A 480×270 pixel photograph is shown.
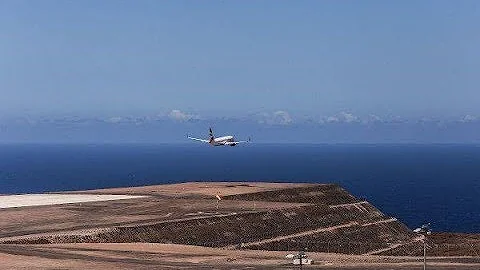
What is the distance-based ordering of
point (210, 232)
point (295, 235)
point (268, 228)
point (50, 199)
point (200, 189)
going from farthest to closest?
point (200, 189) → point (50, 199) → point (268, 228) → point (295, 235) → point (210, 232)

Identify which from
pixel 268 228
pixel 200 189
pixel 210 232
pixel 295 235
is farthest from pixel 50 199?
pixel 295 235

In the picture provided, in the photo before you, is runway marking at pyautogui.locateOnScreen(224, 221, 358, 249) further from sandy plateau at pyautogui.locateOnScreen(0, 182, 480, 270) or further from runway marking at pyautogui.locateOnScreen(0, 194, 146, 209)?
runway marking at pyautogui.locateOnScreen(0, 194, 146, 209)

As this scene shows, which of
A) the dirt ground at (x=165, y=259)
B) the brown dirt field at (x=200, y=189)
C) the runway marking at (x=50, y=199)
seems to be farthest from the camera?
the brown dirt field at (x=200, y=189)

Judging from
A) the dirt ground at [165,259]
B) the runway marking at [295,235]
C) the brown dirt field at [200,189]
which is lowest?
the runway marking at [295,235]

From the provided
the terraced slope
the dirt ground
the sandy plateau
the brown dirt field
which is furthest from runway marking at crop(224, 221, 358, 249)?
the brown dirt field

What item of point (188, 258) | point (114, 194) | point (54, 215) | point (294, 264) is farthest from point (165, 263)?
point (114, 194)

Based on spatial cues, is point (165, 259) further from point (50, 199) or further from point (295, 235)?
point (50, 199)

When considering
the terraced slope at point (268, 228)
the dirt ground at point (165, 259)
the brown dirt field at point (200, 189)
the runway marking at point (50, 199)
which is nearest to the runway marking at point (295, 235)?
the terraced slope at point (268, 228)

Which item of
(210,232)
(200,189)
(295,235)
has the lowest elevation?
(295,235)

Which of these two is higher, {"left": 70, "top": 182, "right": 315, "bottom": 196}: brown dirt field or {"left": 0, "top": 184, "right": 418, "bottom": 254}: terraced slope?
{"left": 70, "top": 182, "right": 315, "bottom": 196}: brown dirt field

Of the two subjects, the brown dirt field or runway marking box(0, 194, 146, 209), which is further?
the brown dirt field

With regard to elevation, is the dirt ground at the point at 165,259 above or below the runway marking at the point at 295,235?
above

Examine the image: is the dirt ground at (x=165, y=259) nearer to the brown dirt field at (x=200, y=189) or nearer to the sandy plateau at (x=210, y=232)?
the sandy plateau at (x=210, y=232)

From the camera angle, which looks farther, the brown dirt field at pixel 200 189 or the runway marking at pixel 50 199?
the brown dirt field at pixel 200 189
